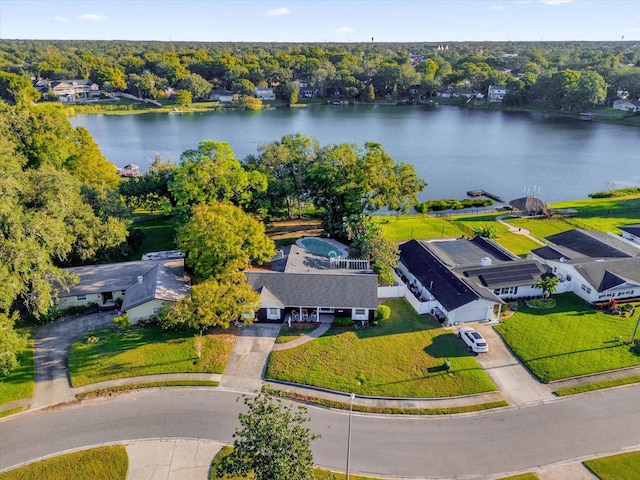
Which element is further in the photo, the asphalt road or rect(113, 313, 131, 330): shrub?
rect(113, 313, 131, 330): shrub

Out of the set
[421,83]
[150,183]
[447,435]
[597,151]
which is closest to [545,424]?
[447,435]

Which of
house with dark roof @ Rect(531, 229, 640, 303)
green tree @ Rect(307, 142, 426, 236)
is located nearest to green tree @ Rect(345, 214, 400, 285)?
green tree @ Rect(307, 142, 426, 236)

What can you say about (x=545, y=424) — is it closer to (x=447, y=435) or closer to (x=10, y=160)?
(x=447, y=435)

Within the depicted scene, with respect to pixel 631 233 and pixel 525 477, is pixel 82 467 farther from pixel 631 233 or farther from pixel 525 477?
pixel 631 233

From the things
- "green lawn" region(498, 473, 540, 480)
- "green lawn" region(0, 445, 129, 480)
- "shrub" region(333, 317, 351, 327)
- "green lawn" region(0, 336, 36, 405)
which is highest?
"shrub" region(333, 317, 351, 327)

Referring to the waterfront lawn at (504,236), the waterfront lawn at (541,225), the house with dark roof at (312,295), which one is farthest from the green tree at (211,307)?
the waterfront lawn at (541,225)

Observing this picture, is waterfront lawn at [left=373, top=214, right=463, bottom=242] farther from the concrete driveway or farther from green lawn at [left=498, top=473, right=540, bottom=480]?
green lawn at [left=498, top=473, right=540, bottom=480]
